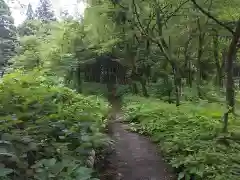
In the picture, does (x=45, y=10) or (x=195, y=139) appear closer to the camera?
(x=195, y=139)

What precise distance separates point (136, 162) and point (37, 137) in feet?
11.2

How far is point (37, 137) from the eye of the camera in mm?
3195

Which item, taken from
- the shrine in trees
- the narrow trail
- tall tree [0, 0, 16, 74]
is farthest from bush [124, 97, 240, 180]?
tall tree [0, 0, 16, 74]

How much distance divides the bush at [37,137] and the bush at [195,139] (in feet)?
6.33

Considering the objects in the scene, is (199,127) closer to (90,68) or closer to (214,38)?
(214,38)

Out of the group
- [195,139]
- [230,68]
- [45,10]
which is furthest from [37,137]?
[45,10]

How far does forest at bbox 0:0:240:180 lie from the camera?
3223mm

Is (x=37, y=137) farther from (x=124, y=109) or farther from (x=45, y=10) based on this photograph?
(x=45, y=10)

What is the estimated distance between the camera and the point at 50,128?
3.53 metres

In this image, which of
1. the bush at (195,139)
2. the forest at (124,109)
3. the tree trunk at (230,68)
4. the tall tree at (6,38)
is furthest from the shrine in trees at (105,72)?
the tree trunk at (230,68)

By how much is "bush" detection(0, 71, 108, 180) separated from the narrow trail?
1.49 metres

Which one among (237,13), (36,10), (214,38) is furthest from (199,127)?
(36,10)

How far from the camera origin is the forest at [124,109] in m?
3.22

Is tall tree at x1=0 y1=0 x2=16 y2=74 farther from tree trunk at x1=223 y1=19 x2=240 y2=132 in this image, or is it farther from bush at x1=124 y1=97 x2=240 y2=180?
tree trunk at x1=223 y1=19 x2=240 y2=132
